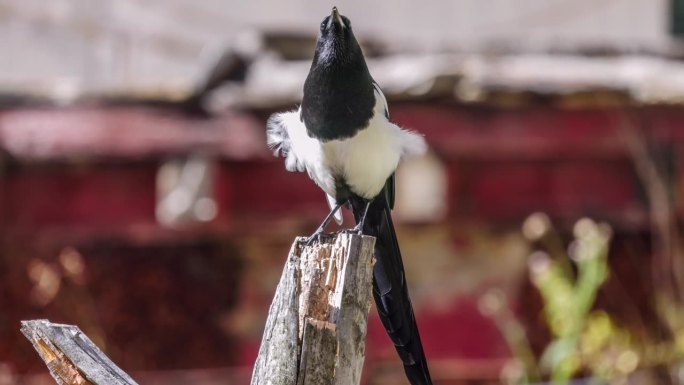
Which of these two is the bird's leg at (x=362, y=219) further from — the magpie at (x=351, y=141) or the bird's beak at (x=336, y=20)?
the bird's beak at (x=336, y=20)

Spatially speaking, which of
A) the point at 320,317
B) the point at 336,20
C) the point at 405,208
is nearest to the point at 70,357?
the point at 320,317

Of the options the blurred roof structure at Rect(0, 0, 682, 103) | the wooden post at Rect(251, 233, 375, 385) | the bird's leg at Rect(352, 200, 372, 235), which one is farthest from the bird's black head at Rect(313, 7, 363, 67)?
the blurred roof structure at Rect(0, 0, 682, 103)

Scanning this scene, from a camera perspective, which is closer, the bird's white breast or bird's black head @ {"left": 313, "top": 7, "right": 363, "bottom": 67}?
bird's black head @ {"left": 313, "top": 7, "right": 363, "bottom": 67}

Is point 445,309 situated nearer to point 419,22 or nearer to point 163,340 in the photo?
point 163,340

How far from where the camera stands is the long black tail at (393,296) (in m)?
2.95

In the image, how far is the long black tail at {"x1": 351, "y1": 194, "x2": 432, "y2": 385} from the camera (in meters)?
2.95

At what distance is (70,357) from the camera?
2404 millimetres

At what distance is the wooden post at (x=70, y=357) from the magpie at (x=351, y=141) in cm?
86

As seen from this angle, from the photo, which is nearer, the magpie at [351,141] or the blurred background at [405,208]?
the magpie at [351,141]

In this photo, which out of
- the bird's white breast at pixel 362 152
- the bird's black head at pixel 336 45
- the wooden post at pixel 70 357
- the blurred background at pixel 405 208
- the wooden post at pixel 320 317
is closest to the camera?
the wooden post at pixel 70 357

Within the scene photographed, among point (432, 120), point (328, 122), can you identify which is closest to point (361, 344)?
point (328, 122)

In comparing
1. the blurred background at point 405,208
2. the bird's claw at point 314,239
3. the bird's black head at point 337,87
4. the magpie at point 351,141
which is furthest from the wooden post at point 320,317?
the blurred background at point 405,208

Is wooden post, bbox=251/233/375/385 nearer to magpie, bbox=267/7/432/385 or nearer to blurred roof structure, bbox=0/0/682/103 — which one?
magpie, bbox=267/7/432/385

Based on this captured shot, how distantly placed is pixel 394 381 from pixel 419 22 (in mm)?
3612
